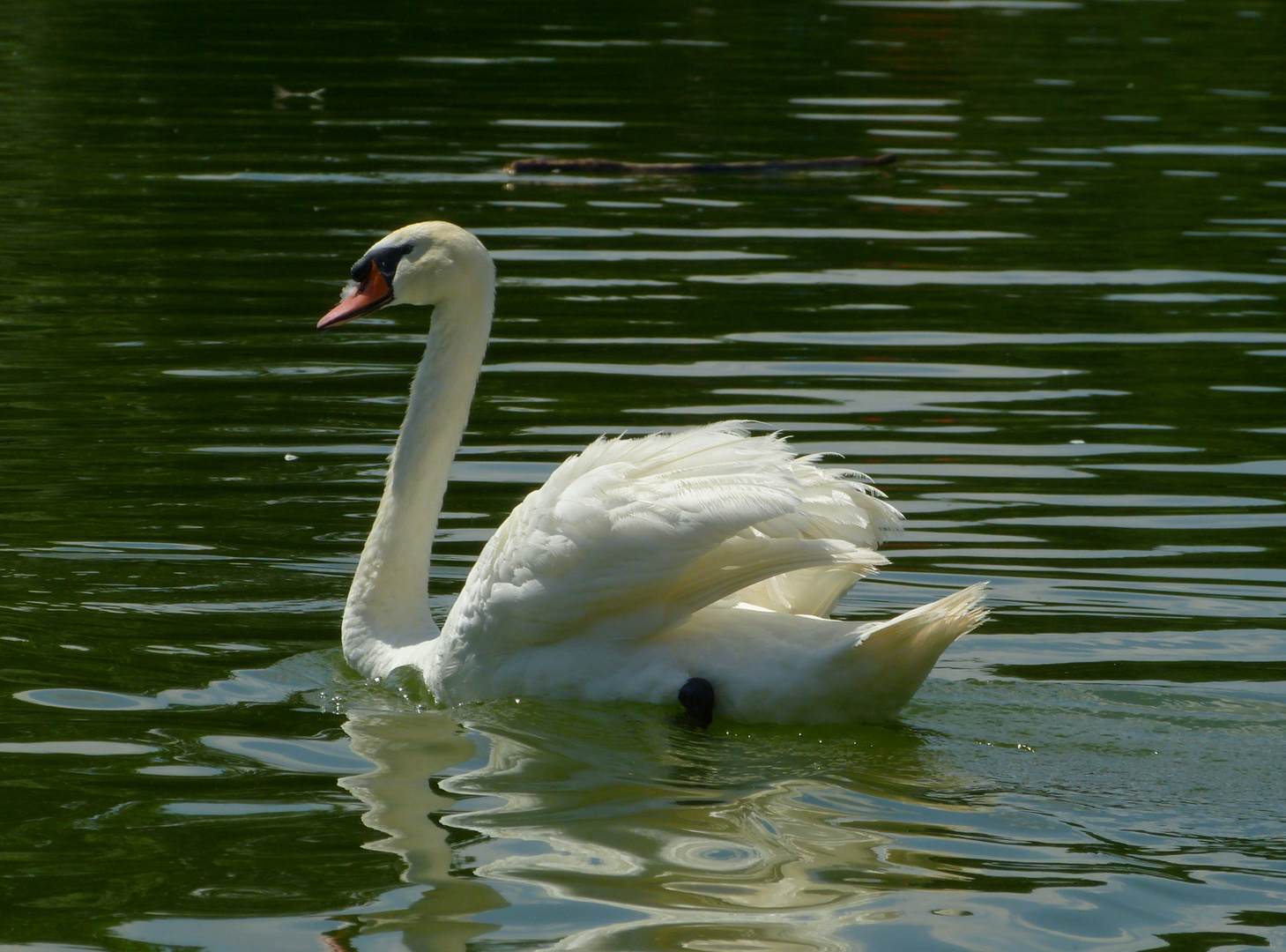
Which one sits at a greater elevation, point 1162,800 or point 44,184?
point 44,184

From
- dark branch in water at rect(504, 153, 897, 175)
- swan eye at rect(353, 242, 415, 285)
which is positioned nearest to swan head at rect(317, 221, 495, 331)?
swan eye at rect(353, 242, 415, 285)

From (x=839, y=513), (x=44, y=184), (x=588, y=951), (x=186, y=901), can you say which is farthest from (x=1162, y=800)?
(x=44, y=184)

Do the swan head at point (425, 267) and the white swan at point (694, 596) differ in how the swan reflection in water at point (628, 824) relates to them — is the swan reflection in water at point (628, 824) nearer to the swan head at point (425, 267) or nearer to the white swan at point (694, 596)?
the white swan at point (694, 596)

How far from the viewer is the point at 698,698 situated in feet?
18.4

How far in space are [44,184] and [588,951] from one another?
12.0 metres

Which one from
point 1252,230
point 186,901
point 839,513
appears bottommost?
point 186,901

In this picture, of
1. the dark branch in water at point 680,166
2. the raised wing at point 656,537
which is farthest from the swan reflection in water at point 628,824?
the dark branch in water at point 680,166

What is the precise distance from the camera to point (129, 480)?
846cm

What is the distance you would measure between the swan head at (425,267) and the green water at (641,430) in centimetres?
130

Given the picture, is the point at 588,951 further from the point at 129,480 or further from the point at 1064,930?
the point at 129,480

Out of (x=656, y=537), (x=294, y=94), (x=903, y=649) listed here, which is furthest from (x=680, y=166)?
(x=903, y=649)

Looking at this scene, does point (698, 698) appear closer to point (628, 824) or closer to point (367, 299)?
point (628, 824)

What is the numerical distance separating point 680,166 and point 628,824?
34.1ft

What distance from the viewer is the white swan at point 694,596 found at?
18.1 feet
